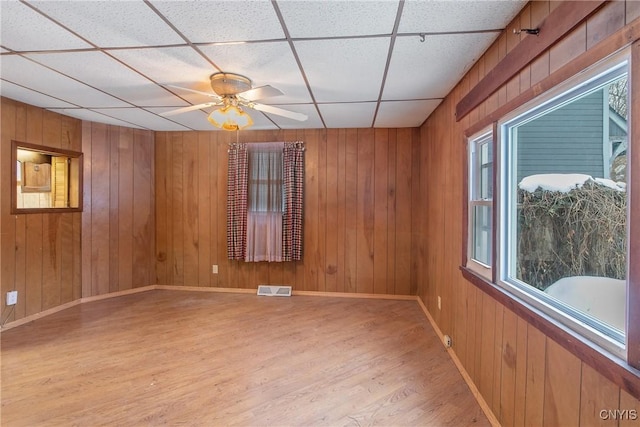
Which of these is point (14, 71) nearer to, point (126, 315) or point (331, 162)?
point (126, 315)

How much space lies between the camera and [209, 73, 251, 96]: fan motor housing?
204cm

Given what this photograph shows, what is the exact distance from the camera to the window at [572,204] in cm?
92

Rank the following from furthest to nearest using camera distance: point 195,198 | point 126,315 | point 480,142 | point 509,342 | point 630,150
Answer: point 195,198
point 126,315
point 480,142
point 509,342
point 630,150

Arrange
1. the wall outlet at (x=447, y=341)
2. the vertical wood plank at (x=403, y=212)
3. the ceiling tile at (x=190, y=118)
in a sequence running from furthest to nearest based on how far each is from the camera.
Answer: the vertical wood plank at (x=403, y=212) < the ceiling tile at (x=190, y=118) < the wall outlet at (x=447, y=341)

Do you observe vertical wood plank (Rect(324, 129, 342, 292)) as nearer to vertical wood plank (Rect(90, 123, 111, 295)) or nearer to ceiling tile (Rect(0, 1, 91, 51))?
ceiling tile (Rect(0, 1, 91, 51))

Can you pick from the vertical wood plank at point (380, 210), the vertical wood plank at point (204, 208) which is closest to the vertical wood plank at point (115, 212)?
the vertical wood plank at point (204, 208)

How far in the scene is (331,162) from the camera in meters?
3.67

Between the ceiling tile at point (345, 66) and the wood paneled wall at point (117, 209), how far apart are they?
2.84m

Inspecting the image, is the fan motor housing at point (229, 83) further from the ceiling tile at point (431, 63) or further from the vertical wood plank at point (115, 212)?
the vertical wood plank at point (115, 212)

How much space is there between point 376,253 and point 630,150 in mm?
2930

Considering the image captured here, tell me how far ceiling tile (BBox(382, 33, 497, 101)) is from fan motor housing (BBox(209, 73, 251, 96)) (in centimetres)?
111

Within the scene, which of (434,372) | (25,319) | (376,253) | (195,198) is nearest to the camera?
(434,372)

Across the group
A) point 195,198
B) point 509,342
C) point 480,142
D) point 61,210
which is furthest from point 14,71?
point 509,342

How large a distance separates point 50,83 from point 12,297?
84.1 inches
